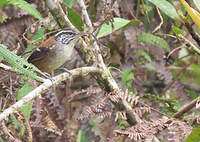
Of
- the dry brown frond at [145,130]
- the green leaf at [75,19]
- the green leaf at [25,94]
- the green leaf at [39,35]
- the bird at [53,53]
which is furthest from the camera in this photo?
the bird at [53,53]

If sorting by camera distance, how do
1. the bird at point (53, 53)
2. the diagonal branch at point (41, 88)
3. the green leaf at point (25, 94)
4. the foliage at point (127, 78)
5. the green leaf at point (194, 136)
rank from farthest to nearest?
1. the foliage at point (127, 78)
2. the bird at point (53, 53)
3. the green leaf at point (25, 94)
4. the green leaf at point (194, 136)
5. the diagonal branch at point (41, 88)

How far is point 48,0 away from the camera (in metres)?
2.88

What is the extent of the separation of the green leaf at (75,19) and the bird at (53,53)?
55cm

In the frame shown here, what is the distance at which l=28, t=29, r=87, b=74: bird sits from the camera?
13.0 feet

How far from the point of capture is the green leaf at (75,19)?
321 centimetres

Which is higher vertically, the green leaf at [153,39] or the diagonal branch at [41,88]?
the green leaf at [153,39]

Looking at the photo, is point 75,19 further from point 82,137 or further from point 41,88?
point 82,137

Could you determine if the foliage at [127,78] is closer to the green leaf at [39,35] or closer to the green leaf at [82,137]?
the green leaf at [82,137]

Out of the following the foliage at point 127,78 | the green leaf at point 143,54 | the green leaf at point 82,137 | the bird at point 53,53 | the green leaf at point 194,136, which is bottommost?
the green leaf at point 194,136

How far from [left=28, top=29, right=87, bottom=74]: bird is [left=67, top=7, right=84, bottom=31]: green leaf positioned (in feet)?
1.79

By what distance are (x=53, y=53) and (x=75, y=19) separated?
0.92 m

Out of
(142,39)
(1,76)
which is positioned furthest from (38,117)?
(142,39)

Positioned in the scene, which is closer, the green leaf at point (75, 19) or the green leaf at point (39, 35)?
the green leaf at point (75, 19)

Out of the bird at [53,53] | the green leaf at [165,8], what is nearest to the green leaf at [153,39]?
the bird at [53,53]
